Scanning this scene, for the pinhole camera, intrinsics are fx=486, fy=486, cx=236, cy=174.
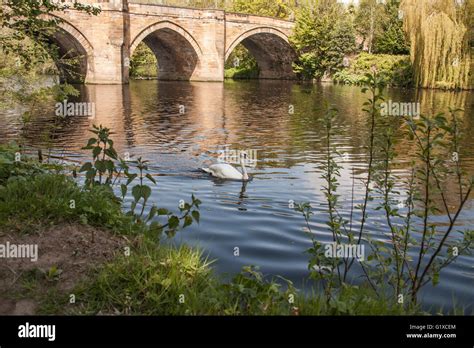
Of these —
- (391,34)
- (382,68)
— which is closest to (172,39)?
(382,68)

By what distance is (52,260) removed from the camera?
354 centimetres

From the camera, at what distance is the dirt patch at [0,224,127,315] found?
3078mm

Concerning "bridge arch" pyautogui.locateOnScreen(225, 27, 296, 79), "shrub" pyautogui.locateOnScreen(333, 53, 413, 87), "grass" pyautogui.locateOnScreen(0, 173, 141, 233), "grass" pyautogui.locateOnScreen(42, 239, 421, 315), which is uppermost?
"bridge arch" pyautogui.locateOnScreen(225, 27, 296, 79)

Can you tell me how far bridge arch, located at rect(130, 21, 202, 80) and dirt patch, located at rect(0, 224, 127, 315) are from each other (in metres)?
33.2

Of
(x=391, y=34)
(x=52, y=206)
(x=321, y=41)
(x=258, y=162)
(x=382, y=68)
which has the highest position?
(x=391, y=34)

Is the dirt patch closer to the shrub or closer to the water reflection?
the water reflection

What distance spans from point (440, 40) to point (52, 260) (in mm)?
30899

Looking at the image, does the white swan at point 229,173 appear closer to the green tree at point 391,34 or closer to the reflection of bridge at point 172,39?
the reflection of bridge at point 172,39

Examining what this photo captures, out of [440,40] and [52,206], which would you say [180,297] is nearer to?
[52,206]

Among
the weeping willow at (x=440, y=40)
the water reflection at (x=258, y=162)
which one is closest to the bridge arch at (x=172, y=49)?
the water reflection at (x=258, y=162)

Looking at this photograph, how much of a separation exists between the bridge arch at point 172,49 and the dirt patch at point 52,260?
109 ft

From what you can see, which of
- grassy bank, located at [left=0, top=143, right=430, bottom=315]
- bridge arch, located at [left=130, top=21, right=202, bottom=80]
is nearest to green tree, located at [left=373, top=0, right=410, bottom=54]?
bridge arch, located at [left=130, top=21, right=202, bottom=80]
